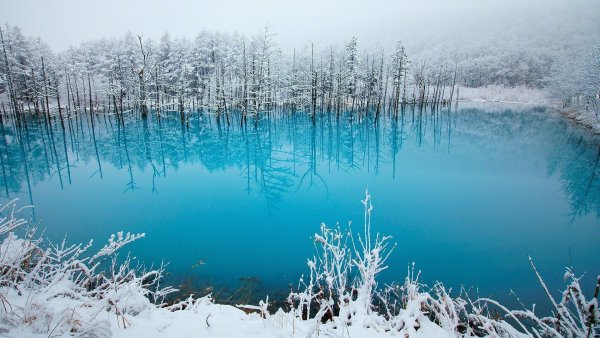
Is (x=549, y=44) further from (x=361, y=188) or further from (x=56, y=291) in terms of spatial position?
(x=56, y=291)

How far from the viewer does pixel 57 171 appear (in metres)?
19.0

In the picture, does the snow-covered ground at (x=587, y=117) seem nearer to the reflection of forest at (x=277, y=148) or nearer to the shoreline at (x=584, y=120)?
the shoreline at (x=584, y=120)

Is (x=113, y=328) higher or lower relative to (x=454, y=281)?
higher

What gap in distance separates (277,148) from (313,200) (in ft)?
43.4

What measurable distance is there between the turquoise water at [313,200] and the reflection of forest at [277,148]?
0.18 m

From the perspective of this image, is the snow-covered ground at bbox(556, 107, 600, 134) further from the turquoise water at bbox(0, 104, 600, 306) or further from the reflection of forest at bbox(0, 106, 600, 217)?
the turquoise water at bbox(0, 104, 600, 306)

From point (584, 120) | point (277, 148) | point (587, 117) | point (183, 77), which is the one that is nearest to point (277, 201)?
point (277, 148)

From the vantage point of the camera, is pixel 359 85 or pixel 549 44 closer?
pixel 359 85

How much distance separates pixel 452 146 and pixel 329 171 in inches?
557

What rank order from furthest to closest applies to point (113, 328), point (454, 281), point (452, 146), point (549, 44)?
1. point (549, 44)
2. point (452, 146)
3. point (454, 281)
4. point (113, 328)

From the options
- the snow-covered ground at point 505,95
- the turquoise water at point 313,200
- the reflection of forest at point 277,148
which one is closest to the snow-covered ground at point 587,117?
the reflection of forest at point 277,148

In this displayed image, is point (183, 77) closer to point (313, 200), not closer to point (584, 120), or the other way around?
point (313, 200)

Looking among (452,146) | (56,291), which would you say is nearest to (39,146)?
(56,291)

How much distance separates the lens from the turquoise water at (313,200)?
9133mm
